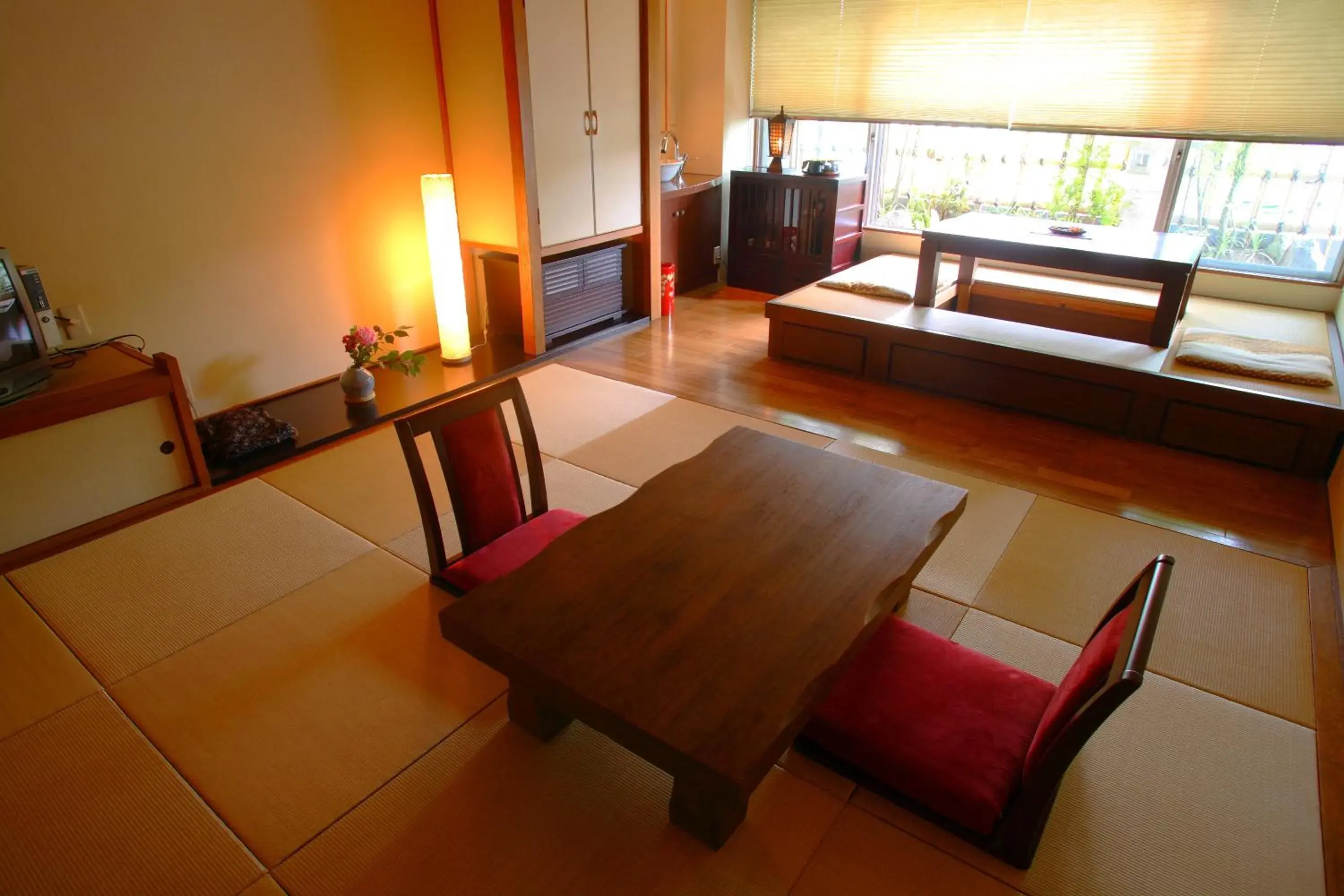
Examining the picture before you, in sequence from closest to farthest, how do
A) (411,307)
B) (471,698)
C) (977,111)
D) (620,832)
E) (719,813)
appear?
(719,813) → (620,832) → (471,698) → (411,307) → (977,111)

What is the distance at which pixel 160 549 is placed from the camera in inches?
104

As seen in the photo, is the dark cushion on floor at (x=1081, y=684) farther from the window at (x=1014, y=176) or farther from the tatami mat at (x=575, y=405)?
the window at (x=1014, y=176)

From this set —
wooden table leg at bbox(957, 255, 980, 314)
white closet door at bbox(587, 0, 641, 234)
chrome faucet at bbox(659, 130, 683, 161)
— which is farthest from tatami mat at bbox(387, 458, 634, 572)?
chrome faucet at bbox(659, 130, 683, 161)

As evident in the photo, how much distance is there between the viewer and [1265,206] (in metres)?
4.48

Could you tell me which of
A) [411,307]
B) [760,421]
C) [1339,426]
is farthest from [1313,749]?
[411,307]

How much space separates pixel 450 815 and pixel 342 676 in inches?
23.7

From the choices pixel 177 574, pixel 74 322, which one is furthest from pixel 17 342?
pixel 177 574

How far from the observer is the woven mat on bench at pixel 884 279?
4449 mm

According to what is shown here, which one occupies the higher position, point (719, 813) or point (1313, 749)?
point (719, 813)

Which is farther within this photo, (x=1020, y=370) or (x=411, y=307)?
(x=411, y=307)

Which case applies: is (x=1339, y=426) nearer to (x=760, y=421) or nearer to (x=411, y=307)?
(x=760, y=421)

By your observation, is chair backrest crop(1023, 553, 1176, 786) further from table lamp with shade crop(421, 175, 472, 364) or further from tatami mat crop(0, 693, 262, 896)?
table lamp with shade crop(421, 175, 472, 364)

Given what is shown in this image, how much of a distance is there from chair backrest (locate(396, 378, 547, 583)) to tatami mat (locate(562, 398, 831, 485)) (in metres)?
0.76

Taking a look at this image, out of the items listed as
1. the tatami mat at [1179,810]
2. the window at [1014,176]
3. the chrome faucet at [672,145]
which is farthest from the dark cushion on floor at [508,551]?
the window at [1014,176]
